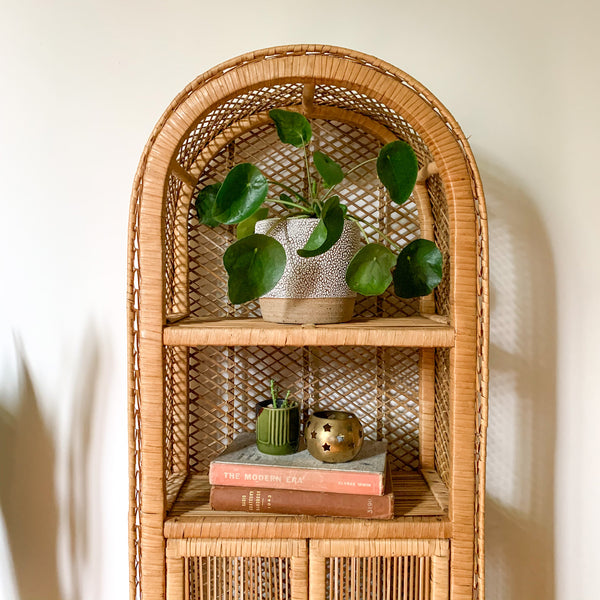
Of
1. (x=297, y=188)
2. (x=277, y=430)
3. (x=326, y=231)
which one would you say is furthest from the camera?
(x=297, y=188)

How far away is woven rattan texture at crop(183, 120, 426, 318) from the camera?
109 cm

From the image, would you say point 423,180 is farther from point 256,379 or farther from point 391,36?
point 256,379

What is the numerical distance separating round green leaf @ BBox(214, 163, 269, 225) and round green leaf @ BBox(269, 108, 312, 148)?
0.09 metres

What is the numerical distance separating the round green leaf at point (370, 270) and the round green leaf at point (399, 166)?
94 millimetres

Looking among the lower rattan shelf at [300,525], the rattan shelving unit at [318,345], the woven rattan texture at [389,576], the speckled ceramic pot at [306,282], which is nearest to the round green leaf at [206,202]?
the rattan shelving unit at [318,345]

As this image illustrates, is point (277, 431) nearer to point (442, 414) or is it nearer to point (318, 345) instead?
point (318, 345)

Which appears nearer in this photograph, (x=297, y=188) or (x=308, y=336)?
(x=308, y=336)

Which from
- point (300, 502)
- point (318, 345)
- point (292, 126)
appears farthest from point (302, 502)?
point (292, 126)

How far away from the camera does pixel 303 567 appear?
833mm

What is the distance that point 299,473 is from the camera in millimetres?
861
